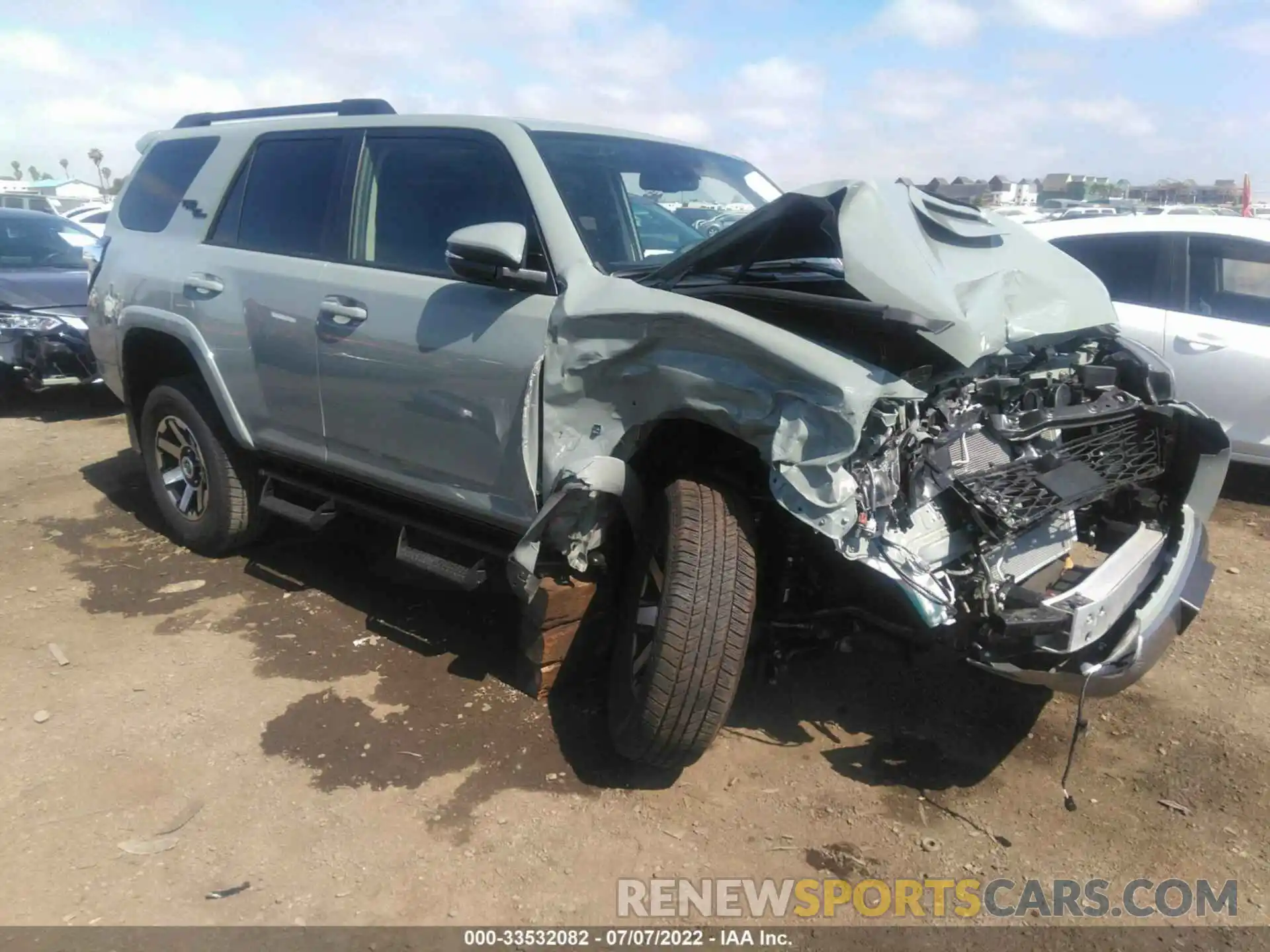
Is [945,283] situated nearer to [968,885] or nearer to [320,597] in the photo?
[968,885]

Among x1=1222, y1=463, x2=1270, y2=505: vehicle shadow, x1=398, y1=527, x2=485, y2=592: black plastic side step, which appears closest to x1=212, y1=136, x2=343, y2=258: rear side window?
x1=398, y1=527, x2=485, y2=592: black plastic side step

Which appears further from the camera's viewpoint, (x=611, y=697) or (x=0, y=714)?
(x=0, y=714)

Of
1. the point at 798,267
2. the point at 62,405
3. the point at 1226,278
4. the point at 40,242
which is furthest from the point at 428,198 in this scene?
the point at 40,242

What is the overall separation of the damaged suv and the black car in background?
4.37 meters

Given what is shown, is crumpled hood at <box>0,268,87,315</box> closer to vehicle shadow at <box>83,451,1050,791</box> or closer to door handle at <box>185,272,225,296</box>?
door handle at <box>185,272,225,296</box>

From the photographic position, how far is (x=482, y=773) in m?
3.13

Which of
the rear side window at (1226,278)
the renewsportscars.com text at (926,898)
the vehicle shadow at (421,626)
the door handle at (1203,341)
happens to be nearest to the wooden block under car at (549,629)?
the vehicle shadow at (421,626)

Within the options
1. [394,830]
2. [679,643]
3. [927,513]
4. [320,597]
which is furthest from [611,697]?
[320,597]

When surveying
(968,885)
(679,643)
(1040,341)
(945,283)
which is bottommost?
(968,885)

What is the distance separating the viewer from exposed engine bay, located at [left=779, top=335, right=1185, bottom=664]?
8.30 ft

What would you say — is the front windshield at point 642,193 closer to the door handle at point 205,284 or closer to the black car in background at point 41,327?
the door handle at point 205,284

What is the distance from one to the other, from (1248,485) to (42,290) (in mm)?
9382

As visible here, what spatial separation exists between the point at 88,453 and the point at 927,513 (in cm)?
647

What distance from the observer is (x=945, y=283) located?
2.74m
